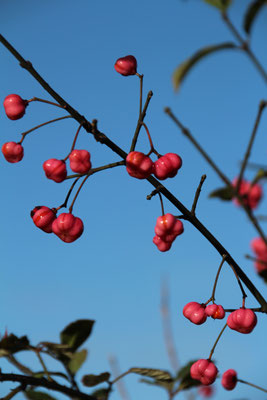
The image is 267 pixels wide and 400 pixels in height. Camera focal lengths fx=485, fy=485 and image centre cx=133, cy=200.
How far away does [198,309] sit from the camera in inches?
77.5

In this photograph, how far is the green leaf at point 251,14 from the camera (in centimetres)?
124

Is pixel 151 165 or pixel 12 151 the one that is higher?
pixel 12 151

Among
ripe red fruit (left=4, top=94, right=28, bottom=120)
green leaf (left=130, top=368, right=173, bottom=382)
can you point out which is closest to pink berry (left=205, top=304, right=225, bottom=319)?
green leaf (left=130, top=368, right=173, bottom=382)

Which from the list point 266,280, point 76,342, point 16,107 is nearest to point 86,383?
point 76,342

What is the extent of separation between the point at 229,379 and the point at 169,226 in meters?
0.65

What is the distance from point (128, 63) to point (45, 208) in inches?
27.7

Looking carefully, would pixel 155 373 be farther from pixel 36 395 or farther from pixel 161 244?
pixel 161 244

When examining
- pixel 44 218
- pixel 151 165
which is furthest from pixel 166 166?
pixel 44 218

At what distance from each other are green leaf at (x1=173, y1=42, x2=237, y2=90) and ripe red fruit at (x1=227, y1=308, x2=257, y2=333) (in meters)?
0.89

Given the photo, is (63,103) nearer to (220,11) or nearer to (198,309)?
(220,11)

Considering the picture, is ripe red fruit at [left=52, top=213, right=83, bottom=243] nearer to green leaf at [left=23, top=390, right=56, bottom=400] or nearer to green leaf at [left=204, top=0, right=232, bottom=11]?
green leaf at [left=23, top=390, right=56, bottom=400]

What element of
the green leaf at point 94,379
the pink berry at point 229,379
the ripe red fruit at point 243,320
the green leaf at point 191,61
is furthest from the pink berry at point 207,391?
the green leaf at point 191,61

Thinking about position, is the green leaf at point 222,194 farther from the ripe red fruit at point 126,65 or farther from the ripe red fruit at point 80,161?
the ripe red fruit at point 126,65

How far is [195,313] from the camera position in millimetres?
1957
